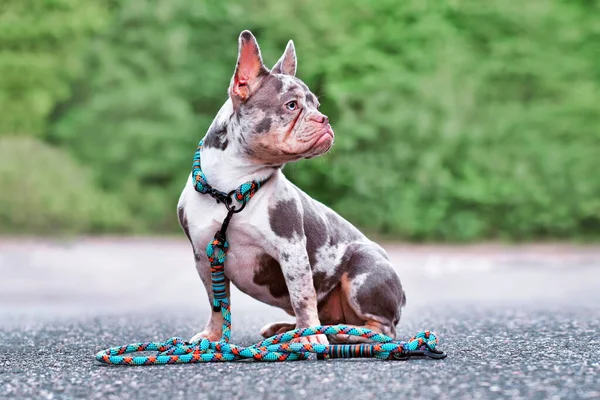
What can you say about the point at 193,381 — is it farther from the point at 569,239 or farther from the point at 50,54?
the point at 50,54

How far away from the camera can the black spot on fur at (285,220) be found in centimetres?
326

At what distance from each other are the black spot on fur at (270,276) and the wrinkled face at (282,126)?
42 centimetres

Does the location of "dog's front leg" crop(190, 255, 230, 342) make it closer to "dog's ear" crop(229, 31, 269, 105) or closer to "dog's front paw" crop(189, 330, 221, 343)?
"dog's front paw" crop(189, 330, 221, 343)

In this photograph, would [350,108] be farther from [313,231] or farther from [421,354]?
[421,354]

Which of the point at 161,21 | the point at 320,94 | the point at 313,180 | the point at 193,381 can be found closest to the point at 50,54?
the point at 161,21

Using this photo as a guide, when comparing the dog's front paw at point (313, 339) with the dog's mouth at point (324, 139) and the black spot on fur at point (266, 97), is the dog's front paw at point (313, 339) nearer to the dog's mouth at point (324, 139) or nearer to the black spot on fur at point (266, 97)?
the dog's mouth at point (324, 139)

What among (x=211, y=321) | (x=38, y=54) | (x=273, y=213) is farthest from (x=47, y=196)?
(x=273, y=213)

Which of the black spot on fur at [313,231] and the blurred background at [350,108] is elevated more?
the blurred background at [350,108]

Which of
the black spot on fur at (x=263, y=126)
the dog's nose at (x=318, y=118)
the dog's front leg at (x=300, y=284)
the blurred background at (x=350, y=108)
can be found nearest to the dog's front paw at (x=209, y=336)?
the dog's front leg at (x=300, y=284)

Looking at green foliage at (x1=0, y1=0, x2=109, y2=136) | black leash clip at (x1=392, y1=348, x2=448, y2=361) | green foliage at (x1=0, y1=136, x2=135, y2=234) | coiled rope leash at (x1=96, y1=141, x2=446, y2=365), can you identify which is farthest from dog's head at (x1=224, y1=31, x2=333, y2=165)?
green foliage at (x1=0, y1=0, x2=109, y2=136)

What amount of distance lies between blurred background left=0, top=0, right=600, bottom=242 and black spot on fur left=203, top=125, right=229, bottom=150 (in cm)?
863

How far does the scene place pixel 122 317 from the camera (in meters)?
5.38

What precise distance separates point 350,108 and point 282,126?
375 inches

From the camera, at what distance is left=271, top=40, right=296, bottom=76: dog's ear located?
3.54 meters
